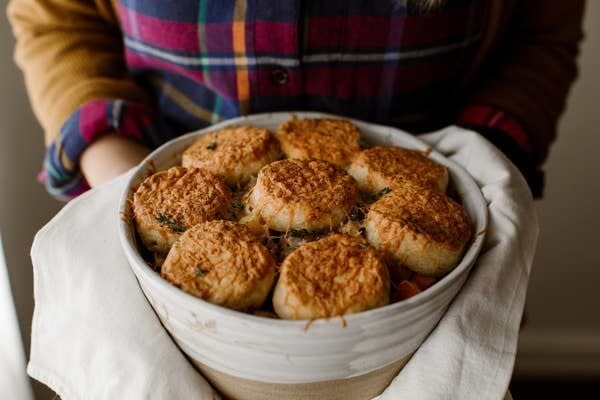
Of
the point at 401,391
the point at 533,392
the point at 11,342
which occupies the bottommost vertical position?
the point at 533,392

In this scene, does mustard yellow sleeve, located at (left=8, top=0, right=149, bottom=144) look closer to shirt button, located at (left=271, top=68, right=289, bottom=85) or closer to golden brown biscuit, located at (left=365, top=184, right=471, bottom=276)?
shirt button, located at (left=271, top=68, right=289, bottom=85)

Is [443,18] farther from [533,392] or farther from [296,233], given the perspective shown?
[533,392]

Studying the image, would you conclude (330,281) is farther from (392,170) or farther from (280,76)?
(280,76)

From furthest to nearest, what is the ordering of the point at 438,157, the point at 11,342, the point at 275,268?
the point at 11,342, the point at 438,157, the point at 275,268

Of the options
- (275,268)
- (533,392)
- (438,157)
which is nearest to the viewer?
(275,268)

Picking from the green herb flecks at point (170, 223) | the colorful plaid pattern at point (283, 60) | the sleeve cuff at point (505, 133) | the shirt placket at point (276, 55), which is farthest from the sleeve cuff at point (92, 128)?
the sleeve cuff at point (505, 133)

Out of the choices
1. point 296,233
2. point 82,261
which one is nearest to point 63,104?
point 82,261

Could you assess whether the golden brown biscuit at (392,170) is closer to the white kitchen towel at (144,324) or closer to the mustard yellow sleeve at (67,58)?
the white kitchen towel at (144,324)

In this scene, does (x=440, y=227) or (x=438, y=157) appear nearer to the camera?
(x=440, y=227)
